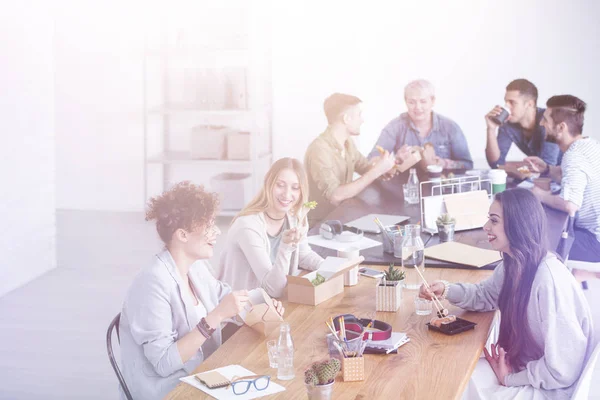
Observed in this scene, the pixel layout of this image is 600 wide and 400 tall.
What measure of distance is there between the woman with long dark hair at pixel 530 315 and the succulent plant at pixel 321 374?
736mm

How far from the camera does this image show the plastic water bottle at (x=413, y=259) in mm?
3146

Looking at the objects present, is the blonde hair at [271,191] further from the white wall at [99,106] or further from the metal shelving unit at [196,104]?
the white wall at [99,106]

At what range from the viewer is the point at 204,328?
2.47 meters

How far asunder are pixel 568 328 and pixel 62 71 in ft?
21.6

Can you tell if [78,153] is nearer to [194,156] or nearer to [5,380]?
[194,156]

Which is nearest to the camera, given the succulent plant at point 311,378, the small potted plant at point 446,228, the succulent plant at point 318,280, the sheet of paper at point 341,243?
the succulent plant at point 311,378

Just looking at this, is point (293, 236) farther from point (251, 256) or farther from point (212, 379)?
point (212, 379)

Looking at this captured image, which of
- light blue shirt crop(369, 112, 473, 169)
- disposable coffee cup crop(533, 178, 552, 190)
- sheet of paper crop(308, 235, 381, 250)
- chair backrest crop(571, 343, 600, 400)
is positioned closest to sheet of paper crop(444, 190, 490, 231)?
sheet of paper crop(308, 235, 381, 250)

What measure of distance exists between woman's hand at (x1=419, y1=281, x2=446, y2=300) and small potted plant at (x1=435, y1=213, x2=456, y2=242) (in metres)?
0.96

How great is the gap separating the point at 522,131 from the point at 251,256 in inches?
133

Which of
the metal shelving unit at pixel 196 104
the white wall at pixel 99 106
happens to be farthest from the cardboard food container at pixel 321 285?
the white wall at pixel 99 106

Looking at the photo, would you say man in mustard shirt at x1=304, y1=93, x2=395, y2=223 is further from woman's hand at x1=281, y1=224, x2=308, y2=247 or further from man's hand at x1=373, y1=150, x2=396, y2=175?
woman's hand at x1=281, y1=224, x2=308, y2=247

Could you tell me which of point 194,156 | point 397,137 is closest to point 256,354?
point 397,137

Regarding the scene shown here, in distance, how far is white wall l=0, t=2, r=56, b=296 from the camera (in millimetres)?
5273
